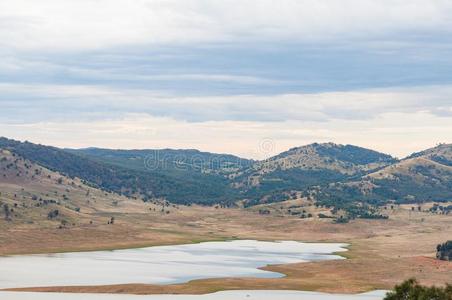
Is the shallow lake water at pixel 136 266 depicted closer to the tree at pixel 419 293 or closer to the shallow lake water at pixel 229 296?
the shallow lake water at pixel 229 296

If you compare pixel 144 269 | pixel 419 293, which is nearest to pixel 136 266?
pixel 144 269

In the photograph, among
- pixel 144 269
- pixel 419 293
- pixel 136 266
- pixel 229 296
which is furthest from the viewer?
pixel 136 266

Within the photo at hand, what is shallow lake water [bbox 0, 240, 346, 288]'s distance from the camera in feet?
421

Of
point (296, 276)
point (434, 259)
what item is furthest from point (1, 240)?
point (434, 259)

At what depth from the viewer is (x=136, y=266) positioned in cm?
15338

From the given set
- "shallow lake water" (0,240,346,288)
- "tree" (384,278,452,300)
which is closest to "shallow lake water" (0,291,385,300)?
"shallow lake water" (0,240,346,288)

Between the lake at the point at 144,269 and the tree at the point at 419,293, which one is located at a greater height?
the tree at the point at 419,293

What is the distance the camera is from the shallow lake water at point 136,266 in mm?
128250

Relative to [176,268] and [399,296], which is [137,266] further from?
[399,296]

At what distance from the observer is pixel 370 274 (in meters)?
150

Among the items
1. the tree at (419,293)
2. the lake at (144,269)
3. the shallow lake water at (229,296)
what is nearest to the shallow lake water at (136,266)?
the lake at (144,269)

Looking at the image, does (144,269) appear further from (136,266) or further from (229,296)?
(229,296)

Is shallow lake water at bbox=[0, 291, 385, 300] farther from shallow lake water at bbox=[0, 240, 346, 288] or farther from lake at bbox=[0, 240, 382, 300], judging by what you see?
shallow lake water at bbox=[0, 240, 346, 288]

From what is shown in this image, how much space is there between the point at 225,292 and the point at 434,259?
69.6 metres
